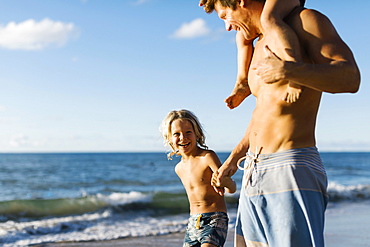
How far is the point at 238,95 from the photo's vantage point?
272 cm

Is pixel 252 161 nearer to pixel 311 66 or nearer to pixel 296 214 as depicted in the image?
pixel 296 214

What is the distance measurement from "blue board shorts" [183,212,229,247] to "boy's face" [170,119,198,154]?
0.57 m

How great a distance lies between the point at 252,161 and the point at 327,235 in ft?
18.1

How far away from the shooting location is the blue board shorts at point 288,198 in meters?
2.07

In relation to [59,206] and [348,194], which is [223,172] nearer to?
[59,206]

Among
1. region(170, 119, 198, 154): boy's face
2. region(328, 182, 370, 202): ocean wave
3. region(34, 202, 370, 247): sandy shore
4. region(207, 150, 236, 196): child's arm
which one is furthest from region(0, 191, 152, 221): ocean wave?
region(207, 150, 236, 196): child's arm

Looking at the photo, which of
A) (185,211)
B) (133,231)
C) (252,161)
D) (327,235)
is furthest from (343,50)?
(185,211)

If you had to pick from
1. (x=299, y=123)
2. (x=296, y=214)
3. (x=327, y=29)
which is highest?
(x=327, y=29)

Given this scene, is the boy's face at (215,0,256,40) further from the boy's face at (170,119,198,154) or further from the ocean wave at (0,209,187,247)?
the ocean wave at (0,209,187,247)

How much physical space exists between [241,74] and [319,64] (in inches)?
31.9

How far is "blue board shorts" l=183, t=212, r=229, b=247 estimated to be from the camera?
3830 mm

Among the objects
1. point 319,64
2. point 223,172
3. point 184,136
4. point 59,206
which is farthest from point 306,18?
point 59,206

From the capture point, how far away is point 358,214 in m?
10.0

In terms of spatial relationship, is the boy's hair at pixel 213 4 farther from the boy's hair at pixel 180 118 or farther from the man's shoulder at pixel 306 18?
the boy's hair at pixel 180 118
